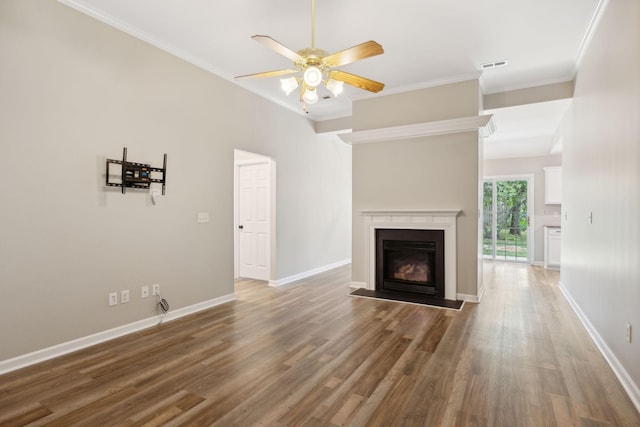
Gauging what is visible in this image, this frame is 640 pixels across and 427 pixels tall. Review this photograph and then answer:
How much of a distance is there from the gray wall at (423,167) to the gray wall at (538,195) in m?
4.57

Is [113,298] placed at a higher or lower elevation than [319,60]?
lower

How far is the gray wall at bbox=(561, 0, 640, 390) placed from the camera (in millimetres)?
2246

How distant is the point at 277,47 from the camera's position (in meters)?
2.40

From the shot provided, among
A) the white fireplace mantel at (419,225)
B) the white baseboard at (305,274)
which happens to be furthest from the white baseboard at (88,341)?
the white fireplace mantel at (419,225)

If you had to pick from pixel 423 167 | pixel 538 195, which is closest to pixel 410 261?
pixel 423 167

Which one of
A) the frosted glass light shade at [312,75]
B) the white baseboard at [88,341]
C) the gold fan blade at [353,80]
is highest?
the gold fan blade at [353,80]

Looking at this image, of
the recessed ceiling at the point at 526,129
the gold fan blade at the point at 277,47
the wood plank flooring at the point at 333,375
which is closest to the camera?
the wood plank flooring at the point at 333,375

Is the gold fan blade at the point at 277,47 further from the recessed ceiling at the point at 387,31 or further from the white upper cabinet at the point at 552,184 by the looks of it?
the white upper cabinet at the point at 552,184

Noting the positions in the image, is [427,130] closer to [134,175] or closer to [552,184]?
[134,175]

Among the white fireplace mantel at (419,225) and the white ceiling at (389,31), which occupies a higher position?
the white ceiling at (389,31)

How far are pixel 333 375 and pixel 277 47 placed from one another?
8.02 ft

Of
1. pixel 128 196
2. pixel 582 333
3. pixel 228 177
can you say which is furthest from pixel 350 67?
pixel 582 333

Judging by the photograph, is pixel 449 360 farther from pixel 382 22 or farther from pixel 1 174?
pixel 1 174

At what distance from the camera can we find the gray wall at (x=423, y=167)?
4.59m
